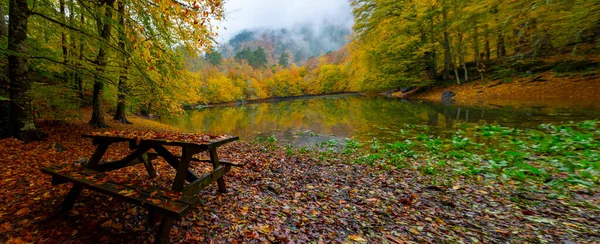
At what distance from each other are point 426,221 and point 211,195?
11.1ft

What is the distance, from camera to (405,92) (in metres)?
33.5

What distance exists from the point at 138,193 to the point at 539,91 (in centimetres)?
2203

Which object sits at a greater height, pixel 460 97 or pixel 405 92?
pixel 405 92

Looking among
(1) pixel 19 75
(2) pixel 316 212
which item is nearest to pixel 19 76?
(1) pixel 19 75

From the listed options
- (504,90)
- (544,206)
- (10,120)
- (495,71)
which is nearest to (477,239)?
(544,206)

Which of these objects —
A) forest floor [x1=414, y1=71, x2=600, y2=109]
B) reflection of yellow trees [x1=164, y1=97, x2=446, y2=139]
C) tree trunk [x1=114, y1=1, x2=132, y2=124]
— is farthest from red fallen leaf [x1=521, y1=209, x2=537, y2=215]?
forest floor [x1=414, y1=71, x2=600, y2=109]

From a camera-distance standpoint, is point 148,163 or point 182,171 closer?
point 182,171

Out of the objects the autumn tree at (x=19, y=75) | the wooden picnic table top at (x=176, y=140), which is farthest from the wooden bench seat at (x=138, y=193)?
the autumn tree at (x=19, y=75)

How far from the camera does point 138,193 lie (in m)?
2.64

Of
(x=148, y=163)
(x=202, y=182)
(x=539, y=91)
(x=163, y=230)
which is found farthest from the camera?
(x=539, y=91)

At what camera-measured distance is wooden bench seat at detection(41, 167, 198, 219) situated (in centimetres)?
238

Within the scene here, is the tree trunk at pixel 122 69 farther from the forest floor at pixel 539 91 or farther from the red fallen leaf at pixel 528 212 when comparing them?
the forest floor at pixel 539 91

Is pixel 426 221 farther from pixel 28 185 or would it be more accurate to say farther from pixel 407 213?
pixel 28 185

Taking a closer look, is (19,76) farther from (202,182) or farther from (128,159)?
(202,182)
